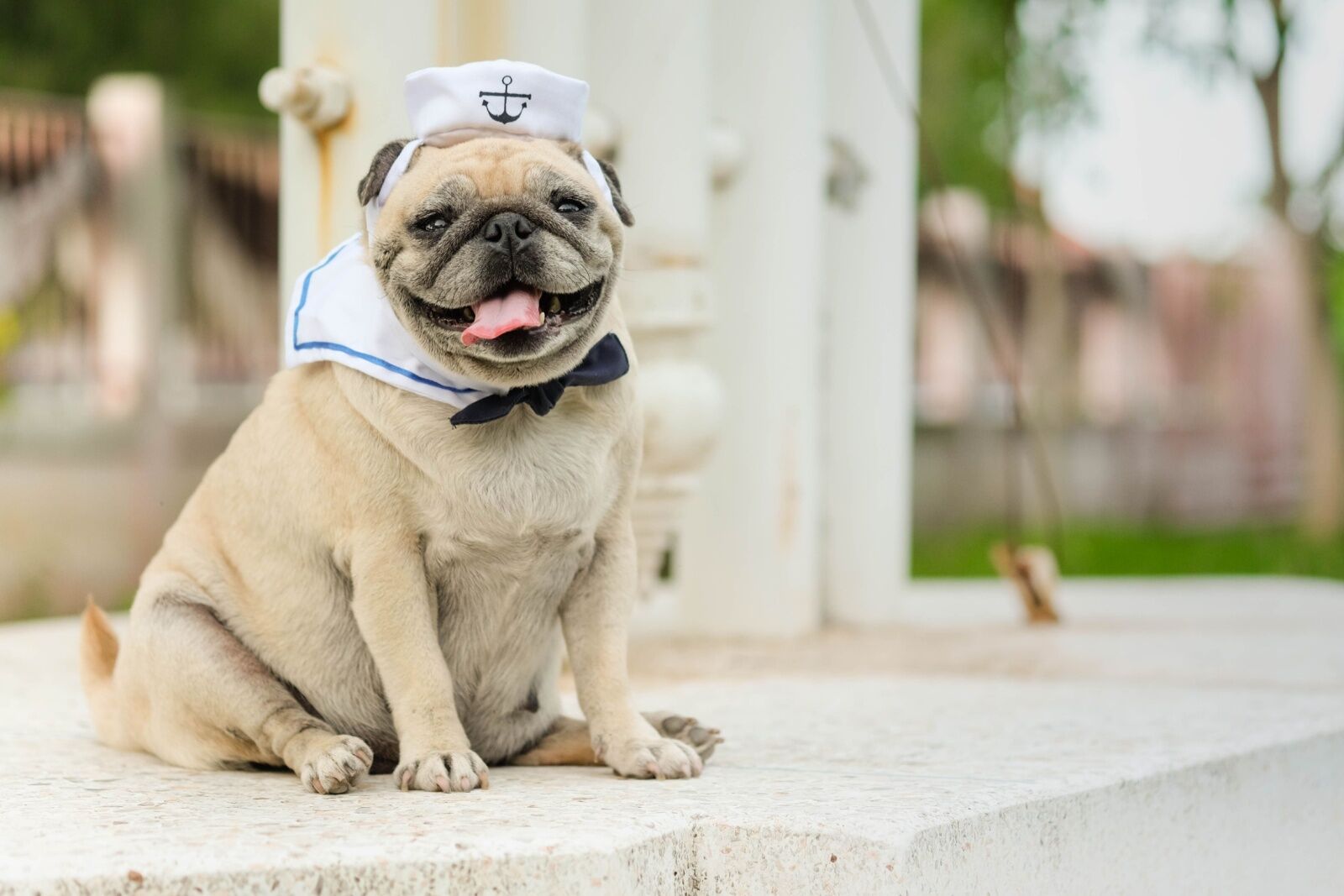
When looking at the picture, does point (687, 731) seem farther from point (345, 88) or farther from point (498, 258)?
point (345, 88)

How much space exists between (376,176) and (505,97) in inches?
10.3

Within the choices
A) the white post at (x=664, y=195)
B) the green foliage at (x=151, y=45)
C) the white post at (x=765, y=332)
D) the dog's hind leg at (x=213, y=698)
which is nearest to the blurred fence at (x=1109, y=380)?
the green foliage at (x=151, y=45)

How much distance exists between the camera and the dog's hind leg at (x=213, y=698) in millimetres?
2672

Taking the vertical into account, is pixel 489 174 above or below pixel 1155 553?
above

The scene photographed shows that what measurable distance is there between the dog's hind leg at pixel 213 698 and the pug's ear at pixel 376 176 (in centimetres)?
82

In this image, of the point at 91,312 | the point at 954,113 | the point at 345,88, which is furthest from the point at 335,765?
the point at 954,113

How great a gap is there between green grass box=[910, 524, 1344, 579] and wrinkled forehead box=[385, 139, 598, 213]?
23.9 feet

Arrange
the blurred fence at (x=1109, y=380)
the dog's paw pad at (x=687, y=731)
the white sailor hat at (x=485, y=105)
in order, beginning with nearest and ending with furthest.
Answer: the white sailor hat at (x=485, y=105) → the dog's paw pad at (x=687, y=731) → the blurred fence at (x=1109, y=380)

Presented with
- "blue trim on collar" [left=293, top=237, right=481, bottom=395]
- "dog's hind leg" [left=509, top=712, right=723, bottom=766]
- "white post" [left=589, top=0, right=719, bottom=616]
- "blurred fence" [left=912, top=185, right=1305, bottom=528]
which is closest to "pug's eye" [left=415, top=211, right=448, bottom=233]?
"blue trim on collar" [left=293, top=237, right=481, bottom=395]

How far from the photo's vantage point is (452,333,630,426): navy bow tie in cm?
251

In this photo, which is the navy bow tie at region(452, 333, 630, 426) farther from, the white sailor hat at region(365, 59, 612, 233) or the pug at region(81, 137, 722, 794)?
the white sailor hat at region(365, 59, 612, 233)

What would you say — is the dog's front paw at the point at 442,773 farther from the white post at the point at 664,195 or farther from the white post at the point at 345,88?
the white post at the point at 664,195

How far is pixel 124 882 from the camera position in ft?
6.42

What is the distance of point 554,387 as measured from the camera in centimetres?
257
